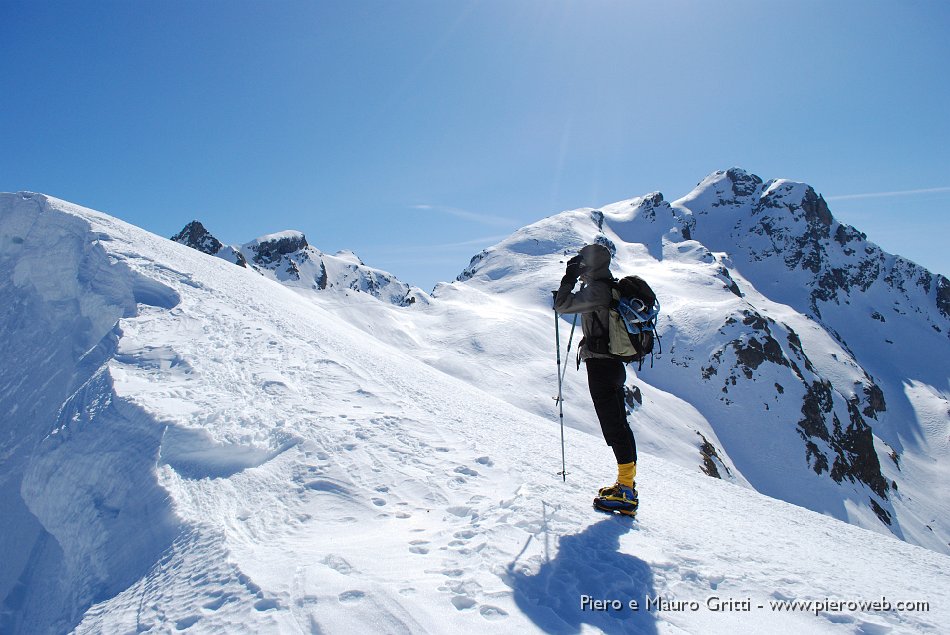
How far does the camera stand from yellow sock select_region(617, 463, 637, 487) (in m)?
5.77

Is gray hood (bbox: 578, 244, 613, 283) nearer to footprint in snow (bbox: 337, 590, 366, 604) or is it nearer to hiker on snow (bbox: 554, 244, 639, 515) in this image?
hiker on snow (bbox: 554, 244, 639, 515)

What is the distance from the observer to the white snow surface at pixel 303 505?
3.62 m

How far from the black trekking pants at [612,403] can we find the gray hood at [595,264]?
101 cm

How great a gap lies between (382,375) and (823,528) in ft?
27.3

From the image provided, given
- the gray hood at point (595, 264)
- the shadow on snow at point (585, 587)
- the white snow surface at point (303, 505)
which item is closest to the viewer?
the shadow on snow at point (585, 587)

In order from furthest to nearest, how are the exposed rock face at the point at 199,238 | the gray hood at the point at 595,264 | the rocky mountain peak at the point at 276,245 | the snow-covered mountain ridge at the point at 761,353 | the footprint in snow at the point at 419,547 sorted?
the rocky mountain peak at the point at 276,245
the exposed rock face at the point at 199,238
the snow-covered mountain ridge at the point at 761,353
the gray hood at the point at 595,264
the footprint in snow at the point at 419,547

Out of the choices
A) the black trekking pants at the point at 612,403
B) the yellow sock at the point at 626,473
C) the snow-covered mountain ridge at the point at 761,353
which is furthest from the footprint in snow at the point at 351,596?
the snow-covered mountain ridge at the point at 761,353

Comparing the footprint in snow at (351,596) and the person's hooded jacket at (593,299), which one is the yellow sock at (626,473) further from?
the footprint in snow at (351,596)

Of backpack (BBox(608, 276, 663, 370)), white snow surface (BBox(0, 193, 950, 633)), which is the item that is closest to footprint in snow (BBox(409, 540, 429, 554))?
white snow surface (BBox(0, 193, 950, 633))

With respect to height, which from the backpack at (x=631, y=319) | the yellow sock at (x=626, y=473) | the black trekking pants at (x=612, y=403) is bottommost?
the yellow sock at (x=626, y=473)

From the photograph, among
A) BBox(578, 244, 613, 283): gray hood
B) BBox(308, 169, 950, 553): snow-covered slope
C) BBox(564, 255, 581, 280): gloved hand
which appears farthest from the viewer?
BBox(308, 169, 950, 553): snow-covered slope

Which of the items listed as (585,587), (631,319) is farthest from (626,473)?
(585,587)

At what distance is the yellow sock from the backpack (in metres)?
1.31

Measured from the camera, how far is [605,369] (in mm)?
5746
